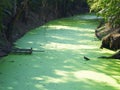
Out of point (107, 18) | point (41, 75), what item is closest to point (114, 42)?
point (107, 18)

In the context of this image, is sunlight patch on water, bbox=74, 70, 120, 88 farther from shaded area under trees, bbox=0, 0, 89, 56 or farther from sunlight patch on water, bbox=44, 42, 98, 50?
sunlight patch on water, bbox=44, 42, 98, 50

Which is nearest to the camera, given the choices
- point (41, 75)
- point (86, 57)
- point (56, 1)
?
point (41, 75)

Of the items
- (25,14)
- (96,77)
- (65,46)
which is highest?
(25,14)

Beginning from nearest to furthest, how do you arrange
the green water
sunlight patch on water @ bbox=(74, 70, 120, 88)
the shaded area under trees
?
1. the green water
2. sunlight patch on water @ bbox=(74, 70, 120, 88)
3. the shaded area under trees

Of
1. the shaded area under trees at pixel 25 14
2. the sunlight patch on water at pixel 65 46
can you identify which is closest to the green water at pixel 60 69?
the sunlight patch on water at pixel 65 46

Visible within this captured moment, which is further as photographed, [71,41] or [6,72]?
[71,41]

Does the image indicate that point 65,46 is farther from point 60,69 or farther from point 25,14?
point 25,14

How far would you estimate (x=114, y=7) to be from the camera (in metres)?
9.87

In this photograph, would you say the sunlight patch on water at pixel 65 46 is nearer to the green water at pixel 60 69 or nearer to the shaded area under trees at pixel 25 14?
the green water at pixel 60 69

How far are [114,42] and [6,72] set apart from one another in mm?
4833

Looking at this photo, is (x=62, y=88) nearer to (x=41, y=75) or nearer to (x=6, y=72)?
(x=41, y=75)

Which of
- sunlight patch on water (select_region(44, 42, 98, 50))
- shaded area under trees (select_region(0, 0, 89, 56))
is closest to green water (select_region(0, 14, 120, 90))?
sunlight patch on water (select_region(44, 42, 98, 50))

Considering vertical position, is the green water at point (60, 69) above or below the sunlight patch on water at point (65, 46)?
above

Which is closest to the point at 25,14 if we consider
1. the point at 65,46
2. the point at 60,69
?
the point at 65,46
